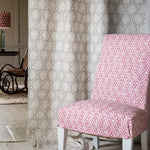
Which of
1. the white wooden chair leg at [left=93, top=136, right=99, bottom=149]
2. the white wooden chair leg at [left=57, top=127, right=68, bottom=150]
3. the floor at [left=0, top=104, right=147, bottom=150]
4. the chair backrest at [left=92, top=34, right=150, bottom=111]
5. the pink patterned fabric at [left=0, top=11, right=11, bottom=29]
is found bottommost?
the floor at [left=0, top=104, right=147, bottom=150]

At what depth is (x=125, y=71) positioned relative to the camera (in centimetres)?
237

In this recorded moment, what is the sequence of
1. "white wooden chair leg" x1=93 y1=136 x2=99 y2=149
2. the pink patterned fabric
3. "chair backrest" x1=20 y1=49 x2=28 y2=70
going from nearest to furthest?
1. "white wooden chair leg" x1=93 y1=136 x2=99 y2=149
2. the pink patterned fabric
3. "chair backrest" x1=20 y1=49 x2=28 y2=70

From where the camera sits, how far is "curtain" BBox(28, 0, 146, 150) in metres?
2.67

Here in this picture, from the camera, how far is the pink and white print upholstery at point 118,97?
202cm

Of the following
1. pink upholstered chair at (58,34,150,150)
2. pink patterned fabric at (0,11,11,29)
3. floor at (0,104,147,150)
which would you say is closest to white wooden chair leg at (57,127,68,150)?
pink upholstered chair at (58,34,150,150)

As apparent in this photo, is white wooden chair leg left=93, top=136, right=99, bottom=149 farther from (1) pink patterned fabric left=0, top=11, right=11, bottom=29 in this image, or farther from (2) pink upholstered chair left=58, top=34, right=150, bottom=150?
(1) pink patterned fabric left=0, top=11, right=11, bottom=29

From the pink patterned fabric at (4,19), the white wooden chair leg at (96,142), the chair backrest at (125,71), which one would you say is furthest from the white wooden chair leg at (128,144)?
the pink patterned fabric at (4,19)

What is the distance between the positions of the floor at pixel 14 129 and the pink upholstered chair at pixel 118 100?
0.47 meters

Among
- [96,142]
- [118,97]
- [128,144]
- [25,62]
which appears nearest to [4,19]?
[25,62]

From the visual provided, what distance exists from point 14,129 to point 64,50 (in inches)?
39.5

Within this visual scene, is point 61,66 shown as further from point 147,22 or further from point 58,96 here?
point 147,22

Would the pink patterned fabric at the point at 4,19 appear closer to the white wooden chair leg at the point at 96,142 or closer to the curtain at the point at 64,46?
the curtain at the point at 64,46

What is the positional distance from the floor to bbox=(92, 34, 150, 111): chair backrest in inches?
21.7

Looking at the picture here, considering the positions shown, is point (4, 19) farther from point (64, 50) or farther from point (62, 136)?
point (62, 136)
